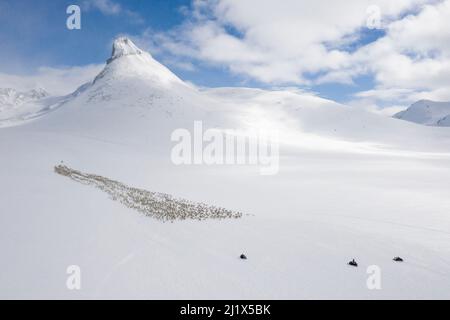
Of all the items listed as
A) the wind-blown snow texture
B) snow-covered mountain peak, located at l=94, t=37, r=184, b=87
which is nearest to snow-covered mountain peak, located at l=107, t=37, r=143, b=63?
snow-covered mountain peak, located at l=94, t=37, r=184, b=87

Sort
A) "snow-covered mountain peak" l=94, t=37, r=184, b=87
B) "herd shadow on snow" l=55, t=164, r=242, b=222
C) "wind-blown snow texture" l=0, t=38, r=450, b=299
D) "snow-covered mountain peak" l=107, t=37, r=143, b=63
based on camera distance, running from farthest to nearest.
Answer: "snow-covered mountain peak" l=107, t=37, r=143, b=63 < "snow-covered mountain peak" l=94, t=37, r=184, b=87 < "herd shadow on snow" l=55, t=164, r=242, b=222 < "wind-blown snow texture" l=0, t=38, r=450, b=299

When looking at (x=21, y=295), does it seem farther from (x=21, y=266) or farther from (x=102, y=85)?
(x=102, y=85)

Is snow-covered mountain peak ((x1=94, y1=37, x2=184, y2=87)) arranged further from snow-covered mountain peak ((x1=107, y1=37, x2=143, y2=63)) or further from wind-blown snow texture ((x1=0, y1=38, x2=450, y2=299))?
wind-blown snow texture ((x1=0, y1=38, x2=450, y2=299))

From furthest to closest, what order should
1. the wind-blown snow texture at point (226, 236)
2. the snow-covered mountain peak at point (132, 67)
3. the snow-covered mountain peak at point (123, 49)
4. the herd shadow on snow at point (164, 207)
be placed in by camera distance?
the snow-covered mountain peak at point (123, 49) → the snow-covered mountain peak at point (132, 67) → the herd shadow on snow at point (164, 207) → the wind-blown snow texture at point (226, 236)

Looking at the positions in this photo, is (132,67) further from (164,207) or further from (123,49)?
(164,207)

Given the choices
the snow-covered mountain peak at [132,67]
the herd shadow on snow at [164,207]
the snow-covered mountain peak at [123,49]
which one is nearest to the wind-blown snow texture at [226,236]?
the herd shadow on snow at [164,207]

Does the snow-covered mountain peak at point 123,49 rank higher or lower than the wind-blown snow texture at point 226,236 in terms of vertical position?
higher

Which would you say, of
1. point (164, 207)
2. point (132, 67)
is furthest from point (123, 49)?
point (164, 207)

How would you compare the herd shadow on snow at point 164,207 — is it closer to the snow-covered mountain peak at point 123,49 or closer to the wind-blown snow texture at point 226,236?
the wind-blown snow texture at point 226,236
